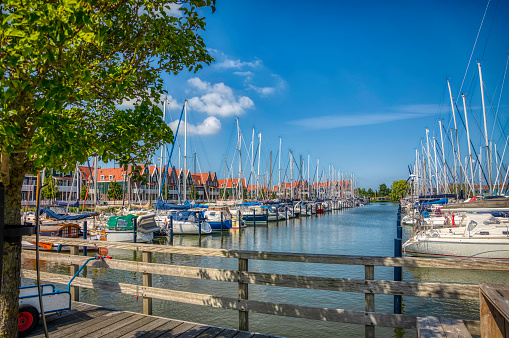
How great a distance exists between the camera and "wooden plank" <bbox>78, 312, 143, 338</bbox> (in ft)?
17.7

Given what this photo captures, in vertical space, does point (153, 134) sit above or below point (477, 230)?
above

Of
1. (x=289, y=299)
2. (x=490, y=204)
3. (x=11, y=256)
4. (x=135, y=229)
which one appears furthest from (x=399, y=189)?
(x=11, y=256)

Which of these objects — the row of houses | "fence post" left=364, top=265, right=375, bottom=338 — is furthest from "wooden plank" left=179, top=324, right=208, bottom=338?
the row of houses

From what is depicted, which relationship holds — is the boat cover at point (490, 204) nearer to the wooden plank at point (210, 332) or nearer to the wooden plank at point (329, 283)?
the wooden plank at point (329, 283)

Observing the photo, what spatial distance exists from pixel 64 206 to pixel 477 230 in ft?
166

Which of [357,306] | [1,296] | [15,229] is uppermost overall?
[15,229]

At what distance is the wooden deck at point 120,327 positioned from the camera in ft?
17.6

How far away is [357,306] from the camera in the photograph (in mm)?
12117

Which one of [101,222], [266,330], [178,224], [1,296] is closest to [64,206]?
[101,222]

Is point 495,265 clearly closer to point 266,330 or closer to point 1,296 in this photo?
point 1,296

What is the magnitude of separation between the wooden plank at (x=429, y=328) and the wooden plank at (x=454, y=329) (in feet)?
0.18

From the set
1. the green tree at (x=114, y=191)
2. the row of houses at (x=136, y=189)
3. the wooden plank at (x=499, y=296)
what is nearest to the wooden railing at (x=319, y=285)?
the wooden plank at (x=499, y=296)

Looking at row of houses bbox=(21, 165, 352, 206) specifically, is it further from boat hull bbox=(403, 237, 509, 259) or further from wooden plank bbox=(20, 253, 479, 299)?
wooden plank bbox=(20, 253, 479, 299)

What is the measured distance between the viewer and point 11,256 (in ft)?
11.7
